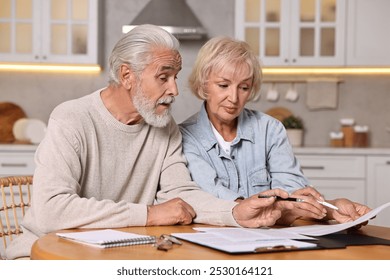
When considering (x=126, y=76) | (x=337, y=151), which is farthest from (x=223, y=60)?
(x=337, y=151)

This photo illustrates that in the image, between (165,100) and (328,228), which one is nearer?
(328,228)

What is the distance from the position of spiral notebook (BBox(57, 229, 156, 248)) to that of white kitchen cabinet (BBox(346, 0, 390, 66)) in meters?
3.67

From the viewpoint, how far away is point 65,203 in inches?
77.7

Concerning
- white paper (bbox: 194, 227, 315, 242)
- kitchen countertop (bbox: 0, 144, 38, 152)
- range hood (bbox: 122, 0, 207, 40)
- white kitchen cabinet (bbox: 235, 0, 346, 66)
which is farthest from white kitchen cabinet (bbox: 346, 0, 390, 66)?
white paper (bbox: 194, 227, 315, 242)

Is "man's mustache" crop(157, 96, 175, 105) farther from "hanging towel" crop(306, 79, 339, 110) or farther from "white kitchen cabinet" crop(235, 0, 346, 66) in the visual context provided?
"hanging towel" crop(306, 79, 339, 110)

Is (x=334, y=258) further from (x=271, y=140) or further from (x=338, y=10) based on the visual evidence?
(x=338, y=10)

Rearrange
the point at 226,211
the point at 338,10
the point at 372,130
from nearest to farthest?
the point at 226,211, the point at 338,10, the point at 372,130

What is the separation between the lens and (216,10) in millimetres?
5477

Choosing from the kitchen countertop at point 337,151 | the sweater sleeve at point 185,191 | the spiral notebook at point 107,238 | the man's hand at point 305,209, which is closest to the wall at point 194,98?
the kitchen countertop at point 337,151

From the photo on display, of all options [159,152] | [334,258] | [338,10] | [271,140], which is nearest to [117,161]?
[159,152]

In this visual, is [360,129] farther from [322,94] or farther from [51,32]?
[51,32]

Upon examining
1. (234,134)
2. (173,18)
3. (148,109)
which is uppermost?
(173,18)

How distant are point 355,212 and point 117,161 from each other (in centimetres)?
79

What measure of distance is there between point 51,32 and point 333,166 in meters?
2.31
